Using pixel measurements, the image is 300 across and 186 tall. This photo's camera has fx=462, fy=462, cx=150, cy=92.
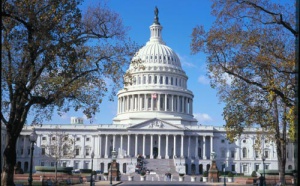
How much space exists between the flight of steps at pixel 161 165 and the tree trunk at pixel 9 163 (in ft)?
277

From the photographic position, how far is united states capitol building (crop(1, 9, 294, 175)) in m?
137

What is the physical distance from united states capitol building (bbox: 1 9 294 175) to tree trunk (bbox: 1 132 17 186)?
9452 cm

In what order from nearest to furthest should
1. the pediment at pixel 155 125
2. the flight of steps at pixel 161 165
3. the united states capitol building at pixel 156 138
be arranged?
the flight of steps at pixel 161 165 < the united states capitol building at pixel 156 138 < the pediment at pixel 155 125

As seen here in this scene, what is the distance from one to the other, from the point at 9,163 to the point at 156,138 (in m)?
110

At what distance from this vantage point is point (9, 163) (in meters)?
32.2

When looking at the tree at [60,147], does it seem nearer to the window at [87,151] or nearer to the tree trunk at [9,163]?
the window at [87,151]

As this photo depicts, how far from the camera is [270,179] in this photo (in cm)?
5966

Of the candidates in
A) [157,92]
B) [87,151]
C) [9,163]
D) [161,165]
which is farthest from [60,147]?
[9,163]

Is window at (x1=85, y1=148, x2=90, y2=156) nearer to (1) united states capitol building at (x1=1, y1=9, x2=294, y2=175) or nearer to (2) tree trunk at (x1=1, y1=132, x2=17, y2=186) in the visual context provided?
(1) united states capitol building at (x1=1, y1=9, x2=294, y2=175)

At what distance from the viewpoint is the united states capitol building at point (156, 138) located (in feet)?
451

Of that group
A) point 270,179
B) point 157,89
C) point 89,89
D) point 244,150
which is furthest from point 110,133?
point 89,89

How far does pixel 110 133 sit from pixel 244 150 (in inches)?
1644

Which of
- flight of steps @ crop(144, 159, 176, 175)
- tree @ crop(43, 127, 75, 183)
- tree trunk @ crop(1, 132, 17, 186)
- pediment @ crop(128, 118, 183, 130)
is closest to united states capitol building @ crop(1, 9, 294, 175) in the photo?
pediment @ crop(128, 118, 183, 130)

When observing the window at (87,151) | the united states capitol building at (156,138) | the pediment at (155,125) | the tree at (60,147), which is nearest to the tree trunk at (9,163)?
the tree at (60,147)
